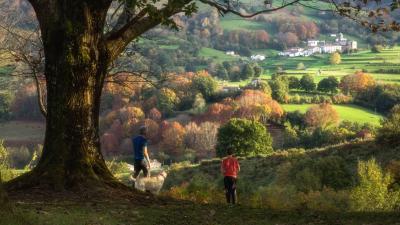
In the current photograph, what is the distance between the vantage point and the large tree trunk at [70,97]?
9633mm

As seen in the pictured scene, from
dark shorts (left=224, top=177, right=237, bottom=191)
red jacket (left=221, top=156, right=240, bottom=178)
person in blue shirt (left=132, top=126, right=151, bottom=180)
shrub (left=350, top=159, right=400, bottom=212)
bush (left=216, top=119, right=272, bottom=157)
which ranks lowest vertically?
bush (left=216, top=119, right=272, bottom=157)

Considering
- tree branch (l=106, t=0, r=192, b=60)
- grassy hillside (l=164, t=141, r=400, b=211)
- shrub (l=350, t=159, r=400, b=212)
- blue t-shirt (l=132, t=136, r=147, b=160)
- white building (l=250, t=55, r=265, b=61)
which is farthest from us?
white building (l=250, t=55, r=265, b=61)

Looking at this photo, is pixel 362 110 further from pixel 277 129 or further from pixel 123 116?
pixel 123 116

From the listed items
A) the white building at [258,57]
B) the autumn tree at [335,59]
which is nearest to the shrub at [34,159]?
the autumn tree at [335,59]

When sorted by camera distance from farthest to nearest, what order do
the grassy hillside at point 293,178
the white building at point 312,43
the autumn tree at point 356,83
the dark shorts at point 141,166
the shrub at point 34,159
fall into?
the white building at point 312,43
the autumn tree at point 356,83
the shrub at point 34,159
the grassy hillside at point 293,178
the dark shorts at point 141,166

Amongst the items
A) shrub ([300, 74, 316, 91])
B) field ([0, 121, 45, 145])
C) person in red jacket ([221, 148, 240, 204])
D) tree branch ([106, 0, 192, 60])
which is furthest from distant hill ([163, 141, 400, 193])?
shrub ([300, 74, 316, 91])

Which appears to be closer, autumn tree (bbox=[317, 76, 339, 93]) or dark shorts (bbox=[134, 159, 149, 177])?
dark shorts (bbox=[134, 159, 149, 177])

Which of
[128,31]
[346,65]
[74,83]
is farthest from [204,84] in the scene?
[74,83]

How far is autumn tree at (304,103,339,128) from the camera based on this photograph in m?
64.7

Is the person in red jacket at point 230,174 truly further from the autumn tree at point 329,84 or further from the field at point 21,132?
the autumn tree at point 329,84

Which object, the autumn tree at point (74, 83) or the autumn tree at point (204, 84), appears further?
the autumn tree at point (204, 84)

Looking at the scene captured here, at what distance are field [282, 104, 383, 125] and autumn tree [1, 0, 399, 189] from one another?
191ft

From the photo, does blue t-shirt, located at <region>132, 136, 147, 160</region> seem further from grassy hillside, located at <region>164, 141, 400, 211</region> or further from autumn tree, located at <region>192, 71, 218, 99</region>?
autumn tree, located at <region>192, 71, 218, 99</region>

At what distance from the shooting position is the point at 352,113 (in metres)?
72.7
